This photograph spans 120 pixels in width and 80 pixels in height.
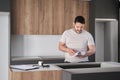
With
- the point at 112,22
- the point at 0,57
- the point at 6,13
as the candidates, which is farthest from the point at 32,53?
the point at 112,22

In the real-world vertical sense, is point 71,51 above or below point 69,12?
below

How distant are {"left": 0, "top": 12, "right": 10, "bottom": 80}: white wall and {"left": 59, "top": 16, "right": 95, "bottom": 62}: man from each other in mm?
1780

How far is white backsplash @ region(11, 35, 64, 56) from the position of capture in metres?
5.19

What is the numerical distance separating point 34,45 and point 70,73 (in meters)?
3.49

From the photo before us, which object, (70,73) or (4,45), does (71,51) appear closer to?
(70,73)

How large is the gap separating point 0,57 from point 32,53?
822 mm

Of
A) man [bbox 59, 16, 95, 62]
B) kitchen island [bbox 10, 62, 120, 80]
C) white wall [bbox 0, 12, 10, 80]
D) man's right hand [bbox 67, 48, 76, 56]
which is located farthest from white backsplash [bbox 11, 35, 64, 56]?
kitchen island [bbox 10, 62, 120, 80]

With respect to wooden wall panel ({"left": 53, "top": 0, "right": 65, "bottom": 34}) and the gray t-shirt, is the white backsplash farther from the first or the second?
the gray t-shirt

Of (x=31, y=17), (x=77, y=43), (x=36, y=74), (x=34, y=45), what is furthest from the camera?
(x=34, y=45)

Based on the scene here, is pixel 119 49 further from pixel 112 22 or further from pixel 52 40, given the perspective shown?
pixel 52 40

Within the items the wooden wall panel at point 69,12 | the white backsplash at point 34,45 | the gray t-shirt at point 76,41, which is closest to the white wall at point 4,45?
the white backsplash at point 34,45

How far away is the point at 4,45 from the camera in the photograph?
4.82m

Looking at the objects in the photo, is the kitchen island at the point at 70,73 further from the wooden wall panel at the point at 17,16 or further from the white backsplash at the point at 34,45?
the white backsplash at the point at 34,45

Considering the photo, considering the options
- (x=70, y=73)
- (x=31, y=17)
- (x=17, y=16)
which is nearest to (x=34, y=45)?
(x=31, y=17)
